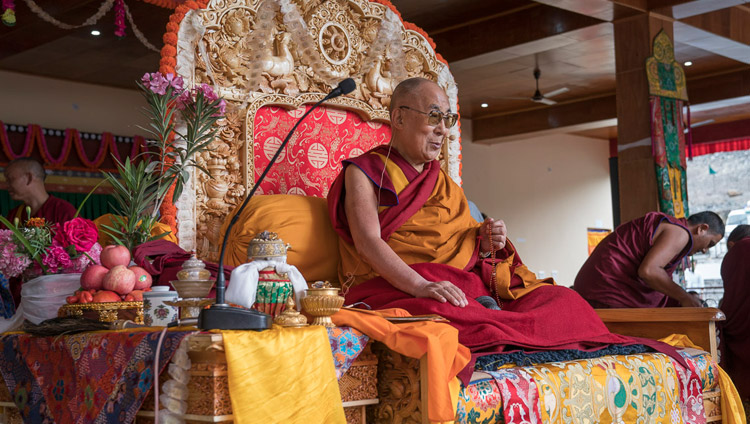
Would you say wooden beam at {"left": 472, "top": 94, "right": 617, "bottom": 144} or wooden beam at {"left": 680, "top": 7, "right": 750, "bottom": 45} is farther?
wooden beam at {"left": 472, "top": 94, "right": 617, "bottom": 144}

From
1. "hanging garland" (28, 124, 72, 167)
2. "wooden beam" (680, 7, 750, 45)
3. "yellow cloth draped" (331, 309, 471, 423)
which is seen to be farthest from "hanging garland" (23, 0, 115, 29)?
"wooden beam" (680, 7, 750, 45)

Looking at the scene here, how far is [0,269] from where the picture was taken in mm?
2635

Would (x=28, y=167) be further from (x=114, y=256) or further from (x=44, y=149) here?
(x=44, y=149)

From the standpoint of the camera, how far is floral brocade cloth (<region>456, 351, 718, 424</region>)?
2244mm

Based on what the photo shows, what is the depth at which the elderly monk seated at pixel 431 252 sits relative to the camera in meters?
2.60

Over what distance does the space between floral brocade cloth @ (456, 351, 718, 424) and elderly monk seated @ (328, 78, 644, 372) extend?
0.13 m

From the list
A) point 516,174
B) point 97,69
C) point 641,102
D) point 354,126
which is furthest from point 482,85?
point 354,126

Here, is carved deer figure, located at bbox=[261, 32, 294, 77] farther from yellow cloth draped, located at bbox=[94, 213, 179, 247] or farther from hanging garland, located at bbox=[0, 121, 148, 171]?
hanging garland, located at bbox=[0, 121, 148, 171]

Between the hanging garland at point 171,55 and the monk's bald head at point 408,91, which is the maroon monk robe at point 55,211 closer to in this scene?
the hanging garland at point 171,55

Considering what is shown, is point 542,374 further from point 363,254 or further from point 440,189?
point 440,189

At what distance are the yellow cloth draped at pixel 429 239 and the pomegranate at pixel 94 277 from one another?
0.89 m

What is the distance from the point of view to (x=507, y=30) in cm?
862

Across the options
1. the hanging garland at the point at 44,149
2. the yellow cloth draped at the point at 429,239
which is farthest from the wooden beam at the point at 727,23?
the hanging garland at the point at 44,149

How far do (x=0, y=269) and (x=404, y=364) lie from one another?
1394 millimetres
